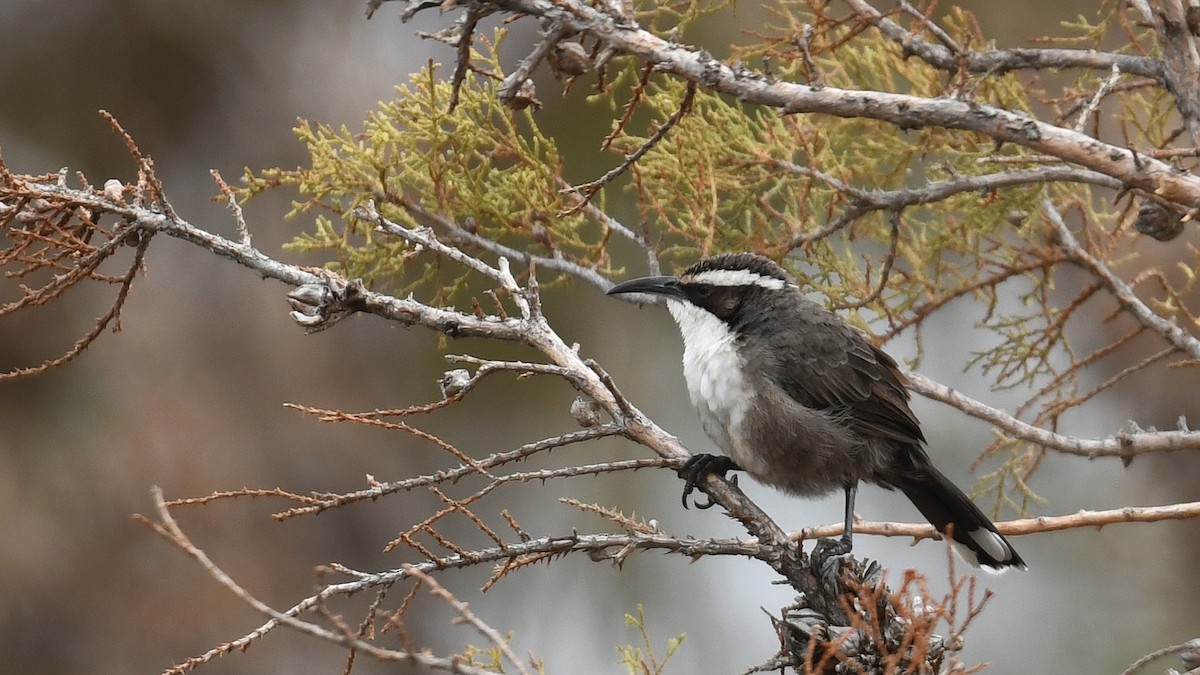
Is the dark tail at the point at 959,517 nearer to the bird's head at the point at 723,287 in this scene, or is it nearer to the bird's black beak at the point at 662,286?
the bird's head at the point at 723,287

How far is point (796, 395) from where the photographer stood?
4441 mm

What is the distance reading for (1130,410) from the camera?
310 inches

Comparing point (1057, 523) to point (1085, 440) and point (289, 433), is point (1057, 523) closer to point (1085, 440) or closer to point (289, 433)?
point (1085, 440)

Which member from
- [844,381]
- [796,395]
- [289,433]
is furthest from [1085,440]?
[289,433]

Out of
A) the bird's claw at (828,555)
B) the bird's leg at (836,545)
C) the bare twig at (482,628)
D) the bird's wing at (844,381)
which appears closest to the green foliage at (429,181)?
the bird's wing at (844,381)

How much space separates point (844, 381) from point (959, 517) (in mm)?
688

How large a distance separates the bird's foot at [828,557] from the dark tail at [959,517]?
820 mm

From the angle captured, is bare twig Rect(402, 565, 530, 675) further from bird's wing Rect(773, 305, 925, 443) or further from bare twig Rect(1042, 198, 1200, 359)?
bare twig Rect(1042, 198, 1200, 359)

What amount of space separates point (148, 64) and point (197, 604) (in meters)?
3.99

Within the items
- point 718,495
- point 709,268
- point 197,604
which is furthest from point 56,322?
point 718,495

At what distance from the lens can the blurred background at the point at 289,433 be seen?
8.16m

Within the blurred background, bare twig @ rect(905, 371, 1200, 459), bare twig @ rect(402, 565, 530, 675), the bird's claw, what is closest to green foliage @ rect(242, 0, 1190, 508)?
bare twig @ rect(905, 371, 1200, 459)

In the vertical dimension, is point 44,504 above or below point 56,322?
below

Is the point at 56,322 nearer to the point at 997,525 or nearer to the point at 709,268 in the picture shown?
the point at 709,268
